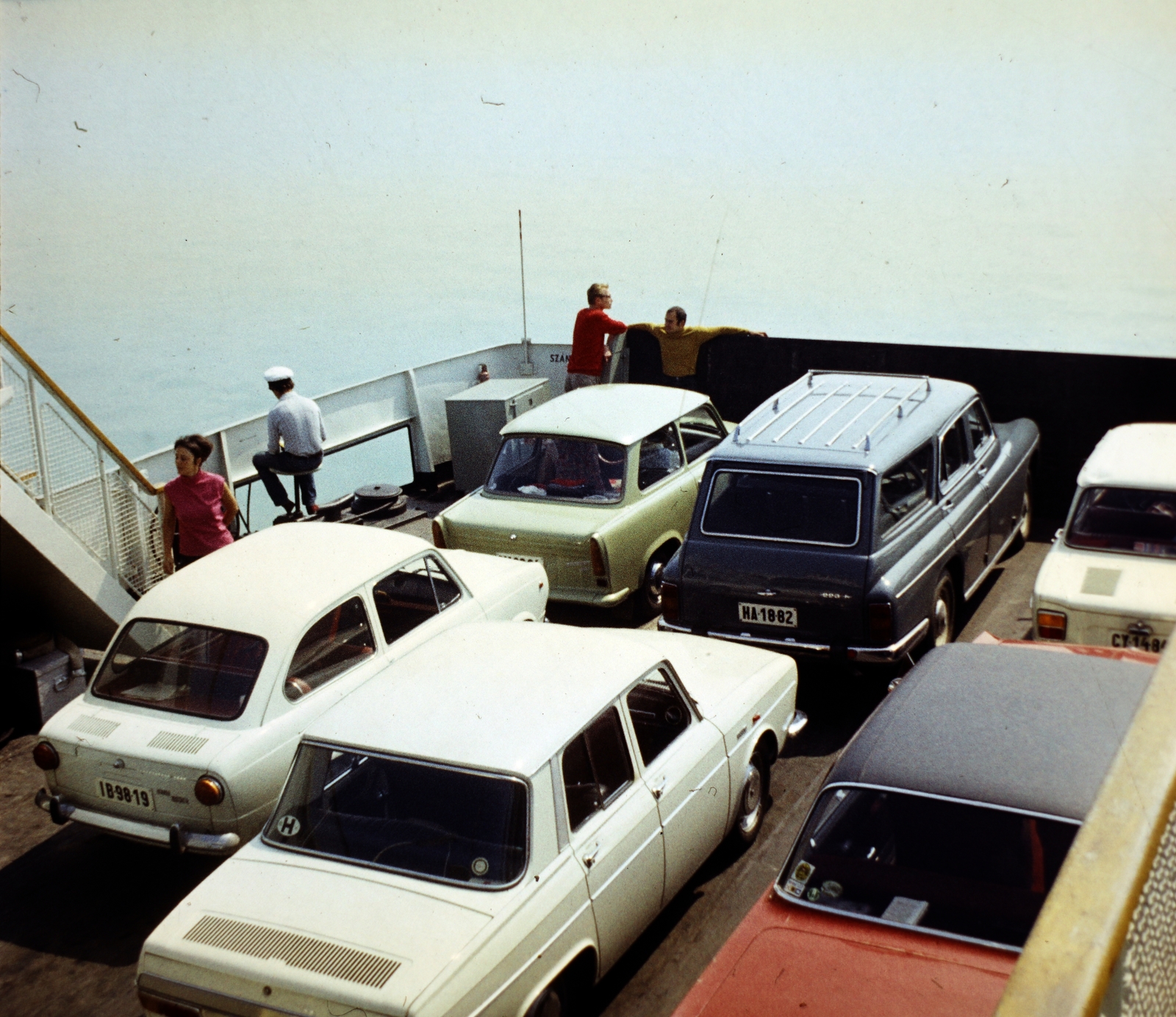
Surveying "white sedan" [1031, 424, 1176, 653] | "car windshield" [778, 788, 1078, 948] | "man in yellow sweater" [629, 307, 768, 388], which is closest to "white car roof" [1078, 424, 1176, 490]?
"white sedan" [1031, 424, 1176, 653]

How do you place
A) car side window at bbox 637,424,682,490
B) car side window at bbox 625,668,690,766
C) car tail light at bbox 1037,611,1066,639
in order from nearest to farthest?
1. car side window at bbox 625,668,690,766
2. car tail light at bbox 1037,611,1066,639
3. car side window at bbox 637,424,682,490

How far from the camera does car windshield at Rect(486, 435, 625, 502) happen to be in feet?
28.5

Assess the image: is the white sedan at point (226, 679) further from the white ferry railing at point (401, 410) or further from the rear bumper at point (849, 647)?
the white ferry railing at point (401, 410)

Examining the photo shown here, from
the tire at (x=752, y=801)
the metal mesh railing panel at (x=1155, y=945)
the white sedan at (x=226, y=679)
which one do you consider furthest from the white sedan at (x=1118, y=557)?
the metal mesh railing panel at (x=1155, y=945)

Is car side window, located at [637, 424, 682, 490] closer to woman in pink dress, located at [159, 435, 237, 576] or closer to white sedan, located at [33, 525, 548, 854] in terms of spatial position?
white sedan, located at [33, 525, 548, 854]

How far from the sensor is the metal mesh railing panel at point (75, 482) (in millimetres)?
7441

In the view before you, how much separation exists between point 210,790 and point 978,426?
644 cm

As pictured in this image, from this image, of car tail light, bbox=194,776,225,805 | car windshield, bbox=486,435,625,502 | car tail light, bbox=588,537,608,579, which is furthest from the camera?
car windshield, bbox=486,435,625,502

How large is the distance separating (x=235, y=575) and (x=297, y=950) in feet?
9.41

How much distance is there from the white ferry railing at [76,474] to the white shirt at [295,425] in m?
1.77

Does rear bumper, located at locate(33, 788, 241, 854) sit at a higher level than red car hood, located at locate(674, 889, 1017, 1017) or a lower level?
lower

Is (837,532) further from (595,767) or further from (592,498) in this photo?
(595,767)

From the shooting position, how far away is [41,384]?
24.3 ft

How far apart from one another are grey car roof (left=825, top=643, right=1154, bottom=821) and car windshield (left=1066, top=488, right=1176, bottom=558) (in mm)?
2534
